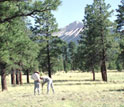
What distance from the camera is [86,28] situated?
4028 centimetres

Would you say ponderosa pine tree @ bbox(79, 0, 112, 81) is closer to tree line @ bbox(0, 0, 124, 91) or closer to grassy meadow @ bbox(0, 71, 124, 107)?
tree line @ bbox(0, 0, 124, 91)

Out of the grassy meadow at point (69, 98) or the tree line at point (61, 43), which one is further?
the tree line at point (61, 43)

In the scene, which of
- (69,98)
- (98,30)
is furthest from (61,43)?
(69,98)

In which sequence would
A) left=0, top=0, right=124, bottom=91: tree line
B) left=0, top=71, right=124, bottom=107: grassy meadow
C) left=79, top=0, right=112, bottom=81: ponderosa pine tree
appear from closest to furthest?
1. left=0, top=71, right=124, bottom=107: grassy meadow
2. left=0, top=0, right=124, bottom=91: tree line
3. left=79, top=0, right=112, bottom=81: ponderosa pine tree

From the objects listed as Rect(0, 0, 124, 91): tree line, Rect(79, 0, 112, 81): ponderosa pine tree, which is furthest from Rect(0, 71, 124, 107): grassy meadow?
Rect(79, 0, 112, 81): ponderosa pine tree

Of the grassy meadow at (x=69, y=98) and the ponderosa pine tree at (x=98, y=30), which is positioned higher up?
the ponderosa pine tree at (x=98, y=30)

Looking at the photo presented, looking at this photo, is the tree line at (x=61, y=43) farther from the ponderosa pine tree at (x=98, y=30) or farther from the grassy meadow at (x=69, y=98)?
the grassy meadow at (x=69, y=98)

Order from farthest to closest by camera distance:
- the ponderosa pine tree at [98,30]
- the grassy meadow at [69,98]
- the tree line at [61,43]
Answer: the ponderosa pine tree at [98,30] → the tree line at [61,43] → the grassy meadow at [69,98]

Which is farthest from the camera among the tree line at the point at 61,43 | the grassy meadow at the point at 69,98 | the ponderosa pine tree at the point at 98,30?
the ponderosa pine tree at the point at 98,30

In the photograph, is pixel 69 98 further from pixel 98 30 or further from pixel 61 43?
pixel 61 43

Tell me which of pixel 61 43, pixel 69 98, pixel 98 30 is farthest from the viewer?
pixel 61 43

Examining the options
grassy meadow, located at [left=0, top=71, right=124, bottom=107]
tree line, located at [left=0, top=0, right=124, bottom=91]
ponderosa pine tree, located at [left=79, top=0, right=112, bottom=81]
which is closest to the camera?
grassy meadow, located at [left=0, top=71, right=124, bottom=107]

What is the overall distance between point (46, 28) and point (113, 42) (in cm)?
1190

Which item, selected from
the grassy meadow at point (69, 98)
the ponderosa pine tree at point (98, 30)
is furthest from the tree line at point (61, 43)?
the grassy meadow at point (69, 98)
